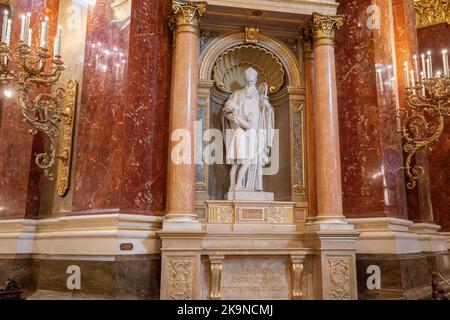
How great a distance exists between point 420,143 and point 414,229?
4.42 feet

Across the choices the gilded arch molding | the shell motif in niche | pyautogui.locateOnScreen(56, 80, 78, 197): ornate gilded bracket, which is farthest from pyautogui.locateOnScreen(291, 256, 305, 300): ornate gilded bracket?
pyautogui.locateOnScreen(56, 80, 78, 197): ornate gilded bracket

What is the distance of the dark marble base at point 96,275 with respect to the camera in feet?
17.1

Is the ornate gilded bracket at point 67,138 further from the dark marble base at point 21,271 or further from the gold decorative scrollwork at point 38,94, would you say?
the dark marble base at point 21,271

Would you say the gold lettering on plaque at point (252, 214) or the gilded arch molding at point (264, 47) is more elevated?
the gilded arch molding at point (264, 47)

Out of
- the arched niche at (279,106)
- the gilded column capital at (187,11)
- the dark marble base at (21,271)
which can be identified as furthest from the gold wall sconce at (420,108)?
the dark marble base at (21,271)

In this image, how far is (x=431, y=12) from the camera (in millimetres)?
9000

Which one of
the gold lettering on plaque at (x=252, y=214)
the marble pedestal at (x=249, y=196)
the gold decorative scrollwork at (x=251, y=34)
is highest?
the gold decorative scrollwork at (x=251, y=34)

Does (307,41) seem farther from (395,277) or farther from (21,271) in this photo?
(21,271)

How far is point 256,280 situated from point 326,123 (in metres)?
2.40

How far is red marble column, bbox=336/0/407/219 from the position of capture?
6211 mm

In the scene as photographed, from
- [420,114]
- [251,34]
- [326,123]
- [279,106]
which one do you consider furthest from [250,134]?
[420,114]

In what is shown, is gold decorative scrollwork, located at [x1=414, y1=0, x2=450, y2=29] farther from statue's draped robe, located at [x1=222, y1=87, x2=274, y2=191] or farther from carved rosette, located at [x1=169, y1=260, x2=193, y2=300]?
carved rosette, located at [x1=169, y1=260, x2=193, y2=300]

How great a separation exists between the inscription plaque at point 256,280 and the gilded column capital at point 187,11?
11.1 feet

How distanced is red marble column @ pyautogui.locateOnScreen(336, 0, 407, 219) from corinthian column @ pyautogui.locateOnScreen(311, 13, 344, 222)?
13.2 inches
